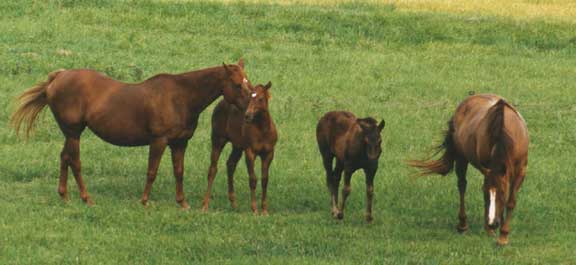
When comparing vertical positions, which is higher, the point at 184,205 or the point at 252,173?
the point at 252,173

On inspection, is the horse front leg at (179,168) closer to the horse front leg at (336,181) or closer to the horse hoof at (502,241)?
the horse front leg at (336,181)

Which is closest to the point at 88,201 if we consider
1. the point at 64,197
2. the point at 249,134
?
the point at 64,197

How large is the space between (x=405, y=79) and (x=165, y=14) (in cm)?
859

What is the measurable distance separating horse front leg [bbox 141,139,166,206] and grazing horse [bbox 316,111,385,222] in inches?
81.1

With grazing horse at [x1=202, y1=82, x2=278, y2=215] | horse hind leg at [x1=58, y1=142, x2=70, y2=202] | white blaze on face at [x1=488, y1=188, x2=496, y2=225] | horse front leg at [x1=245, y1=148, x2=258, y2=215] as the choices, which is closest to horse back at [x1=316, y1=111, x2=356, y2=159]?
grazing horse at [x1=202, y1=82, x2=278, y2=215]

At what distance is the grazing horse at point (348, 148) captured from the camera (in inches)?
563

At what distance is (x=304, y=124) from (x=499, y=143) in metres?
7.62

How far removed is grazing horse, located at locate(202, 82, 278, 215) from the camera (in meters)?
14.7

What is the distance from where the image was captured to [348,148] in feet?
48.8

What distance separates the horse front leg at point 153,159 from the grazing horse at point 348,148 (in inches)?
81.1

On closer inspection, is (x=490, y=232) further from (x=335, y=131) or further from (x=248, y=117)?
(x=248, y=117)

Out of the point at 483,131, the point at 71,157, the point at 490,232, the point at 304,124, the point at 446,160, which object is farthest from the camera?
the point at 304,124

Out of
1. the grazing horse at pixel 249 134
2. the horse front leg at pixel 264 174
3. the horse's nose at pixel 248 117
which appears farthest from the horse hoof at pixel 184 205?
the horse's nose at pixel 248 117

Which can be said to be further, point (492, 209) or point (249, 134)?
point (249, 134)
